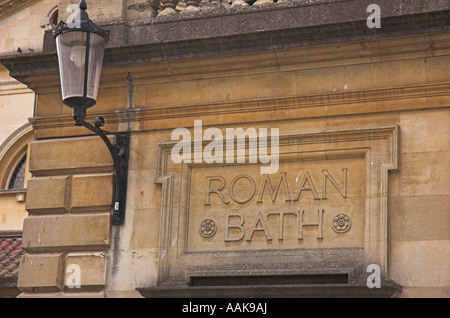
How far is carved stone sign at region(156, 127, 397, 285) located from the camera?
11555 millimetres

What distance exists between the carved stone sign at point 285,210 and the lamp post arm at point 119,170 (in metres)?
0.45

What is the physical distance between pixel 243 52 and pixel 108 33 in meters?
1.61

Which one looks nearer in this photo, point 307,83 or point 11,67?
point 307,83

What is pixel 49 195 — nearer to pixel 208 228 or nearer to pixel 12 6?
pixel 208 228

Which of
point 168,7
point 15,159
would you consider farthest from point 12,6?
point 168,7

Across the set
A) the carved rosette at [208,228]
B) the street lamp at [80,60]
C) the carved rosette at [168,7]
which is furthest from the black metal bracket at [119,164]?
the carved rosette at [168,7]

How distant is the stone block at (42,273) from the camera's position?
41.3 ft

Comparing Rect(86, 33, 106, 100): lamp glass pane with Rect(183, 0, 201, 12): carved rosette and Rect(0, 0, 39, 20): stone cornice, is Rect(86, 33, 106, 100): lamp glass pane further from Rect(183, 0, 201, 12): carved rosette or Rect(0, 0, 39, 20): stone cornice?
Rect(0, 0, 39, 20): stone cornice

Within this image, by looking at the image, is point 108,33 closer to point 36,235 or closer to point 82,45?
point 82,45

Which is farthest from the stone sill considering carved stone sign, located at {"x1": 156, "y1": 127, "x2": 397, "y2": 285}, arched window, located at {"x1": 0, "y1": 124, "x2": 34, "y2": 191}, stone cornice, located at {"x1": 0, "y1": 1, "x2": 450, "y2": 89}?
arched window, located at {"x1": 0, "y1": 124, "x2": 34, "y2": 191}

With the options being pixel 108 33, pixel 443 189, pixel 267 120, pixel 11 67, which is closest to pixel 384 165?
pixel 443 189

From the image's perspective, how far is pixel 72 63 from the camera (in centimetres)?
1197

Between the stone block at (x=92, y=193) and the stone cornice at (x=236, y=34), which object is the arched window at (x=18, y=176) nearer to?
the stone cornice at (x=236, y=34)

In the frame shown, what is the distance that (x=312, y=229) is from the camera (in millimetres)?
11758
